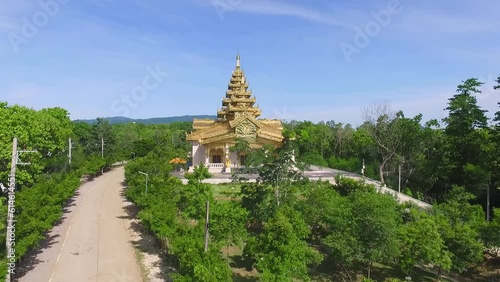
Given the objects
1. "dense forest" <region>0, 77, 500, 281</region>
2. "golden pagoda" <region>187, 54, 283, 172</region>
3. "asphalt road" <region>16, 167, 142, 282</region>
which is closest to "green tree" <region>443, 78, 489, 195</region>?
"dense forest" <region>0, 77, 500, 281</region>

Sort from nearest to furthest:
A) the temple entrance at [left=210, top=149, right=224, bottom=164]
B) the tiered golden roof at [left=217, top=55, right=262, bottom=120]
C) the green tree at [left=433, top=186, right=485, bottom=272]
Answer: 1. the green tree at [left=433, top=186, right=485, bottom=272]
2. the temple entrance at [left=210, top=149, right=224, bottom=164]
3. the tiered golden roof at [left=217, top=55, right=262, bottom=120]

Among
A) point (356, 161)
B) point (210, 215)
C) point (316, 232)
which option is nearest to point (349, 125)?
→ point (356, 161)

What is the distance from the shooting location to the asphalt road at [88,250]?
16.8 metres

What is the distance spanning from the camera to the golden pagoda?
4003 centimetres

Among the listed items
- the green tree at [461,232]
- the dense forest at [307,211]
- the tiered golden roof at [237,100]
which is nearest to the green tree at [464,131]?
the dense forest at [307,211]

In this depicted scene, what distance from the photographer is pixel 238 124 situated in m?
→ 40.1

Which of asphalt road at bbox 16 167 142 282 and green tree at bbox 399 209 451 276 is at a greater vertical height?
green tree at bbox 399 209 451 276

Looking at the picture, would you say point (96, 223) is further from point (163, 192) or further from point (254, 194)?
point (254, 194)

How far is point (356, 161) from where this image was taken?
46188mm

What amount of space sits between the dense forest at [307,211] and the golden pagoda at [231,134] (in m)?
9.20

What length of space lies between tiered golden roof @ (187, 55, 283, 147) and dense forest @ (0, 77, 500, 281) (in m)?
9.32

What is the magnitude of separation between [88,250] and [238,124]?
22.5 metres

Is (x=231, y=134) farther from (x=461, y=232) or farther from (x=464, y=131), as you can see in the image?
(x=461, y=232)

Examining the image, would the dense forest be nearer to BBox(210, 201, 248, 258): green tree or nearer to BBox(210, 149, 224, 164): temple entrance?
BBox(210, 201, 248, 258): green tree
